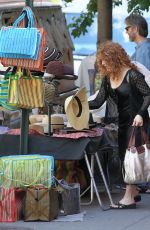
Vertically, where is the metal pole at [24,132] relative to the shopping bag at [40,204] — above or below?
above

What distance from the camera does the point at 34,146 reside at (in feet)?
26.6

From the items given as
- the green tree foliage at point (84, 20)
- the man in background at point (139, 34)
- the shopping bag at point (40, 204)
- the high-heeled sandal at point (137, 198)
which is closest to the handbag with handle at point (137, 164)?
the high-heeled sandal at point (137, 198)

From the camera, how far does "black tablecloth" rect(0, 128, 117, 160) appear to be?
7.93 meters

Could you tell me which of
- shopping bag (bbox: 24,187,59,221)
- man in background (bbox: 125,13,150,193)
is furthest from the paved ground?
man in background (bbox: 125,13,150,193)

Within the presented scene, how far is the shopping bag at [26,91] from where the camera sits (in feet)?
24.8

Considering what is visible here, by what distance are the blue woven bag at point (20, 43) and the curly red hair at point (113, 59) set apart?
0.79m

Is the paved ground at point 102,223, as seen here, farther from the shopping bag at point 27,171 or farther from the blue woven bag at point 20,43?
the blue woven bag at point 20,43

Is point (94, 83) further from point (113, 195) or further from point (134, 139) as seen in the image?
point (134, 139)

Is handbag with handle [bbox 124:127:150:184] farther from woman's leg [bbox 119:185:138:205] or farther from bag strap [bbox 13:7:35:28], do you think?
bag strap [bbox 13:7:35:28]

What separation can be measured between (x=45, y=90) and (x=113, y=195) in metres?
1.67

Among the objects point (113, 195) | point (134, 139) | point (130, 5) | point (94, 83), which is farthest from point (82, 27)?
point (134, 139)

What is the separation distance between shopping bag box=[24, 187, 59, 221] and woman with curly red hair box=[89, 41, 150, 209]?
3.05 feet

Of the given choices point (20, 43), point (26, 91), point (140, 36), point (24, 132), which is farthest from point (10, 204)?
point (140, 36)

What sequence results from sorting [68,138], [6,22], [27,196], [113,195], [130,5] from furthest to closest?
[130,5] < [6,22] < [113,195] < [68,138] < [27,196]
